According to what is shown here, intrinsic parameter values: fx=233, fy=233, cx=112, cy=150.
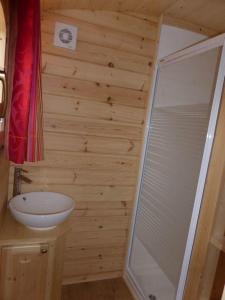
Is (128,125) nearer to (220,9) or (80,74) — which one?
(80,74)

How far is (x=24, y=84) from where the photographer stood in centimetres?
117

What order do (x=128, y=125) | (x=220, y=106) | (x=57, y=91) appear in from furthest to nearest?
1. (x=128, y=125)
2. (x=57, y=91)
3. (x=220, y=106)

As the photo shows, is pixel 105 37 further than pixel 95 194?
No

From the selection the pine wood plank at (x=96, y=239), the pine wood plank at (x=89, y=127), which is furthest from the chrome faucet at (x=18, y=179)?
the pine wood plank at (x=96, y=239)

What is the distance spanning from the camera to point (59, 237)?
1478 mm

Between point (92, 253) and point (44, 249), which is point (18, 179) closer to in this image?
point (44, 249)

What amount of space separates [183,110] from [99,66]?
0.75 m

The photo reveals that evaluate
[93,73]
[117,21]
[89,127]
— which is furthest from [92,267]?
[117,21]

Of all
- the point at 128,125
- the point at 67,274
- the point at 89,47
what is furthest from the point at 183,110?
the point at 67,274

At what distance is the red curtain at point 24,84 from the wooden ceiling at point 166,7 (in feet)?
1.53

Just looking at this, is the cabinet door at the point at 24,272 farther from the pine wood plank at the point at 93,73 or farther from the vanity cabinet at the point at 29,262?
the pine wood plank at the point at 93,73

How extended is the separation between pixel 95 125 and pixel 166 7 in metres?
1.03

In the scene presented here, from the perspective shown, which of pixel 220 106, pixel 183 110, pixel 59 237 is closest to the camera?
pixel 220 106

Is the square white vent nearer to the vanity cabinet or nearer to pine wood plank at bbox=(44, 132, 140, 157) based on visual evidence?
pine wood plank at bbox=(44, 132, 140, 157)
